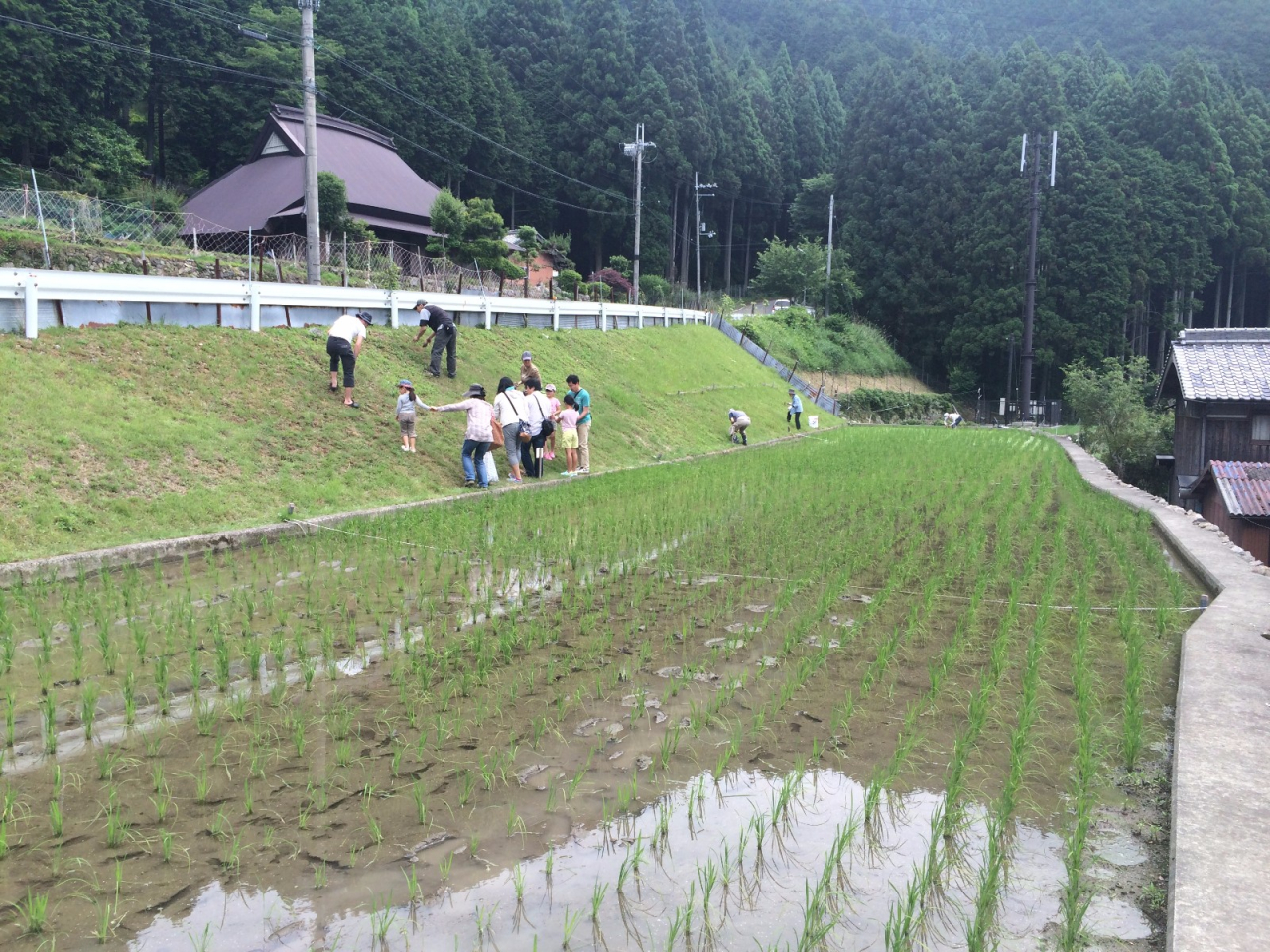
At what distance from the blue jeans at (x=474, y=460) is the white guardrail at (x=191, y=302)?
3319 millimetres

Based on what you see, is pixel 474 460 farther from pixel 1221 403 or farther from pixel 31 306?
pixel 1221 403

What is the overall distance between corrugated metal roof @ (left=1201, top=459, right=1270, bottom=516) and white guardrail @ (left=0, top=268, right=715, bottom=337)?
498 inches

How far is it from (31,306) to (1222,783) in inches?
381

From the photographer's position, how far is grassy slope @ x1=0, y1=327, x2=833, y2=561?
6.75 m

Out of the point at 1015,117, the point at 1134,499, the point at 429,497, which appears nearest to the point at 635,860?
the point at 429,497

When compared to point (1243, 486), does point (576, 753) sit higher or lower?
higher

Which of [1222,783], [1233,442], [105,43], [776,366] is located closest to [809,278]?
[776,366]

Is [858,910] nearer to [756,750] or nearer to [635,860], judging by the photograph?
[635,860]

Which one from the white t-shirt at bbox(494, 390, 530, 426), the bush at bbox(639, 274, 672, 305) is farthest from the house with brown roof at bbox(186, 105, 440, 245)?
the white t-shirt at bbox(494, 390, 530, 426)

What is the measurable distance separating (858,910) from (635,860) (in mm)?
646

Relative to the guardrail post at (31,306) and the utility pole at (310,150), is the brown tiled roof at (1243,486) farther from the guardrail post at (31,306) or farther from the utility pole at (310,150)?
the guardrail post at (31,306)

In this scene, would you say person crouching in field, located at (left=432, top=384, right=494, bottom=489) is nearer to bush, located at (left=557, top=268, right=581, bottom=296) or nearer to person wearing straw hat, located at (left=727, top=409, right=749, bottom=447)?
person wearing straw hat, located at (left=727, top=409, right=749, bottom=447)

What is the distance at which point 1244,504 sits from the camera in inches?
570

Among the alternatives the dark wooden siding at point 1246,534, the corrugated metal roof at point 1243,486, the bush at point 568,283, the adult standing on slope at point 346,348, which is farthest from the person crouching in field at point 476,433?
the bush at point 568,283
